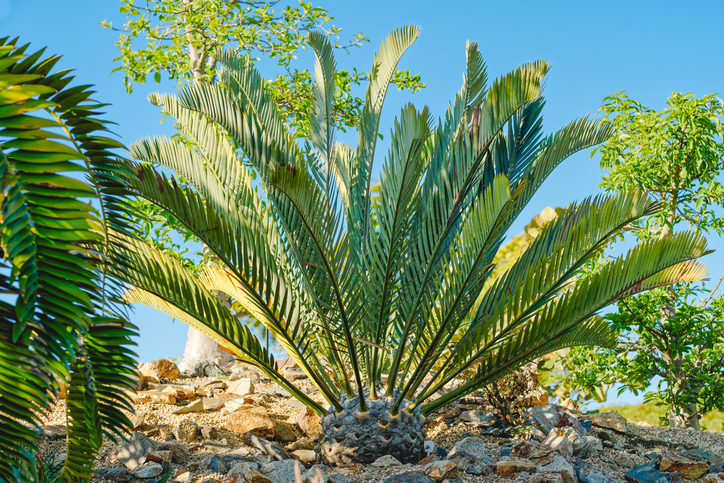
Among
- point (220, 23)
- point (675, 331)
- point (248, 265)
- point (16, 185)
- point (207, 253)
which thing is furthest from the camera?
point (220, 23)

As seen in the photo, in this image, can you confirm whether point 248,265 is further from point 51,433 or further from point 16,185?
point 51,433

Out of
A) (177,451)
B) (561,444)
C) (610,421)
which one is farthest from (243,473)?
(610,421)

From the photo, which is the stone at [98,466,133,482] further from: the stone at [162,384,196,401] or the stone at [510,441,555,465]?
the stone at [510,441,555,465]

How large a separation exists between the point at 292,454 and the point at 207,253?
376cm

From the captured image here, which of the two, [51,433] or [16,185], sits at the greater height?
[16,185]

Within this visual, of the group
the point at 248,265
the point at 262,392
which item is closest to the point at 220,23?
the point at 262,392

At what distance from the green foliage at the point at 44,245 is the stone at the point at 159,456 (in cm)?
140

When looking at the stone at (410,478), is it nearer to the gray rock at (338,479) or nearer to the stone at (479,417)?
the gray rock at (338,479)

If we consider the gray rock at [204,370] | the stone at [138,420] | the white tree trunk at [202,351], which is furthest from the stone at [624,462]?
the white tree trunk at [202,351]

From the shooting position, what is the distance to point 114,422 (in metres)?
2.56

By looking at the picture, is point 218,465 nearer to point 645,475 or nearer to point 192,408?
point 192,408

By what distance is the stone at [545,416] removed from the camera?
5172 millimetres

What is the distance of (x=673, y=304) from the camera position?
592cm

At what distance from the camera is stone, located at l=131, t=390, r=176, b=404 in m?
5.52
